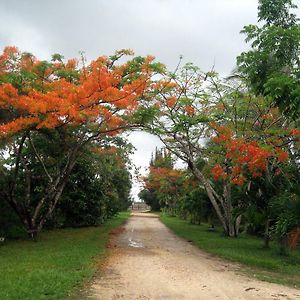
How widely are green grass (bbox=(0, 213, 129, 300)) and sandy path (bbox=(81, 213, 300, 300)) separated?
456 millimetres

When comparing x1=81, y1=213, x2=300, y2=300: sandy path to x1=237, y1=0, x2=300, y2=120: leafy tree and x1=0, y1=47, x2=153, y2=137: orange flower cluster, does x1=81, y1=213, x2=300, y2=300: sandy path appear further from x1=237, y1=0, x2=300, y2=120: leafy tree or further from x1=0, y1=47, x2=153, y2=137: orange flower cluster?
x1=0, y1=47, x2=153, y2=137: orange flower cluster

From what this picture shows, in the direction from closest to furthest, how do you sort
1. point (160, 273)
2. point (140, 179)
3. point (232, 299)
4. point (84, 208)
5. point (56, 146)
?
point (232, 299) → point (160, 273) → point (56, 146) → point (84, 208) → point (140, 179)

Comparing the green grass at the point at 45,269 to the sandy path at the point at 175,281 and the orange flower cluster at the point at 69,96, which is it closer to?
the sandy path at the point at 175,281

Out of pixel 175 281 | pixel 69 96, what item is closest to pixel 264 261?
pixel 175 281

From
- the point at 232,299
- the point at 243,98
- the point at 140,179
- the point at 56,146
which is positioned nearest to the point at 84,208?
the point at 56,146

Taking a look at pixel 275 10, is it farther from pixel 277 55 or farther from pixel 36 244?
pixel 36 244

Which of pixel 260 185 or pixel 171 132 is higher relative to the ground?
pixel 171 132

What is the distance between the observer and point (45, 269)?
9719 millimetres

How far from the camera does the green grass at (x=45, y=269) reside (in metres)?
7.47

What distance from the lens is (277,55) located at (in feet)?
33.2

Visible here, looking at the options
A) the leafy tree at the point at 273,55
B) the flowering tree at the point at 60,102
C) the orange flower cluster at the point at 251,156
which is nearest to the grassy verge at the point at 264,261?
the orange flower cluster at the point at 251,156

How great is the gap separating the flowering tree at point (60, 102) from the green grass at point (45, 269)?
3886 mm

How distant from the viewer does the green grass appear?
747 cm

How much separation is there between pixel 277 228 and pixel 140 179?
40867 mm
